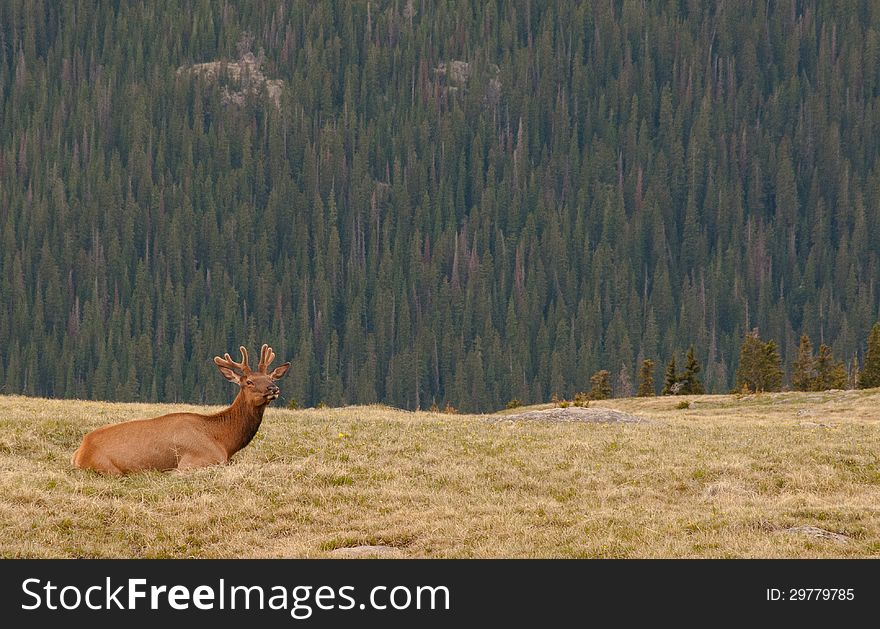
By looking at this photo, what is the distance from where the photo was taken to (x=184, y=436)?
29906 millimetres

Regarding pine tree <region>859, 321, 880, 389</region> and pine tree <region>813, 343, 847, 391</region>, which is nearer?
pine tree <region>859, 321, 880, 389</region>

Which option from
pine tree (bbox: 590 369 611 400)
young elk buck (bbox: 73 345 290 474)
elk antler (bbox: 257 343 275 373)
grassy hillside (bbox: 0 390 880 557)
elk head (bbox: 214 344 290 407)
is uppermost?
elk antler (bbox: 257 343 275 373)

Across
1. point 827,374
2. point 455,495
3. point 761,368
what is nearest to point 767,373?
point 761,368

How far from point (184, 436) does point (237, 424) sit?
1235 millimetres

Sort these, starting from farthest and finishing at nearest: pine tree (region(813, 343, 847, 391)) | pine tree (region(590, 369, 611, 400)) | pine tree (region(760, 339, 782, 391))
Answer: pine tree (region(760, 339, 782, 391)) < pine tree (region(590, 369, 611, 400)) < pine tree (region(813, 343, 847, 391))

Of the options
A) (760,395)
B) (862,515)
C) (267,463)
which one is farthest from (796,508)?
(760,395)

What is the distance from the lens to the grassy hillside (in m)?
24.1

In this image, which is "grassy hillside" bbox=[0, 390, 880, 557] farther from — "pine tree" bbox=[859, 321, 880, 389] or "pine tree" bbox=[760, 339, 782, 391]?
"pine tree" bbox=[760, 339, 782, 391]

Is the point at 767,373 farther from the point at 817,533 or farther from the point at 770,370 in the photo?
the point at 817,533

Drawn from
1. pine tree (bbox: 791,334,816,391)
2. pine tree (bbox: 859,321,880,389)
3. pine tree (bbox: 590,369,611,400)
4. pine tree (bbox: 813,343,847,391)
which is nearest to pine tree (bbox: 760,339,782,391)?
pine tree (bbox: 791,334,816,391)

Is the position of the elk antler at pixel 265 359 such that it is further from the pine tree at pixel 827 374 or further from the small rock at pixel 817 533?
the pine tree at pixel 827 374

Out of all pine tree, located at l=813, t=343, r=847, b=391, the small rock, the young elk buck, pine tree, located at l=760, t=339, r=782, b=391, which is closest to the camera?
the small rock

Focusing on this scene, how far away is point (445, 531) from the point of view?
82.4 ft

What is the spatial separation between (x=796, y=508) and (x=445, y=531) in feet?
21.9
